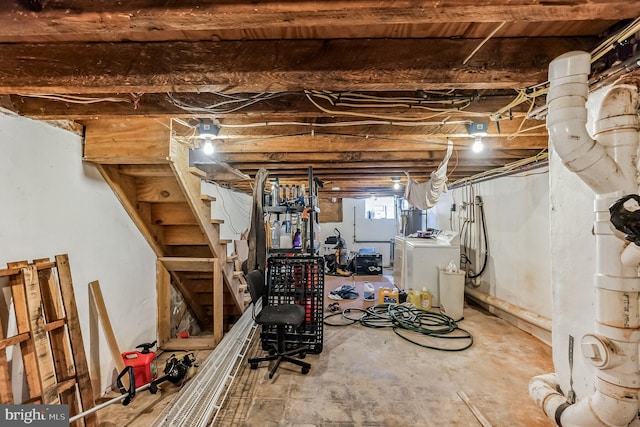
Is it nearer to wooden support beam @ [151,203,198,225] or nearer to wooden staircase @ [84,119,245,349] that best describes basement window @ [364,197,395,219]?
wooden staircase @ [84,119,245,349]

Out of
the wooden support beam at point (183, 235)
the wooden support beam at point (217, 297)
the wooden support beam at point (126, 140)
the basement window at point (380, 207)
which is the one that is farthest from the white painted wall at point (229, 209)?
the basement window at point (380, 207)

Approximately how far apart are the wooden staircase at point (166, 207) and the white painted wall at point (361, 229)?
5094 mm

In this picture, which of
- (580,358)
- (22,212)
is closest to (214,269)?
(22,212)

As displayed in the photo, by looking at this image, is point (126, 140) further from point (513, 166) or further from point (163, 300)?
point (513, 166)

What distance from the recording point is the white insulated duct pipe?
105 centimetres

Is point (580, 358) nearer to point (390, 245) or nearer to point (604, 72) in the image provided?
point (604, 72)

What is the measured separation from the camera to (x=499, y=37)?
116cm

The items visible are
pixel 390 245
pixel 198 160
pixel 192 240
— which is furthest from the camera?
pixel 390 245

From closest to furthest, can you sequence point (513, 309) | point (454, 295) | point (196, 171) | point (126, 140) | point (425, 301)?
point (126, 140) < point (196, 171) < point (513, 309) < point (454, 295) < point (425, 301)

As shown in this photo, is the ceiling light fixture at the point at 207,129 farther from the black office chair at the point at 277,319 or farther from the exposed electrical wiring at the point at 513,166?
the exposed electrical wiring at the point at 513,166

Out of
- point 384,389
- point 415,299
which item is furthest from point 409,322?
point 384,389

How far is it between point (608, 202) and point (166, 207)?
10.1ft

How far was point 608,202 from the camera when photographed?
3.57 feet

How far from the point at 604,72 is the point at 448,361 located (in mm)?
2343
